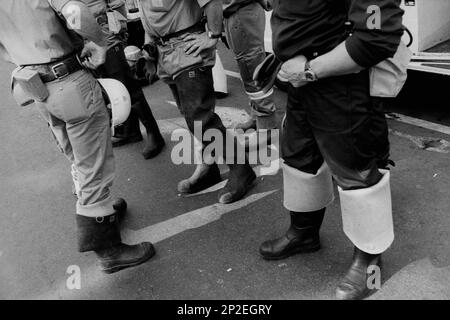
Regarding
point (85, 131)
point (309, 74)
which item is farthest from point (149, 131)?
point (309, 74)

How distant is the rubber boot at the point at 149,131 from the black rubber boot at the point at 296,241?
6.68 feet

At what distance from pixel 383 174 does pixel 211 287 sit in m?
1.21

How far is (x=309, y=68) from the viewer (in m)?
2.10

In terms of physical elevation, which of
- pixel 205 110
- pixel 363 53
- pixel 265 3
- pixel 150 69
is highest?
pixel 363 53

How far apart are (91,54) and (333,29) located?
4.80 ft

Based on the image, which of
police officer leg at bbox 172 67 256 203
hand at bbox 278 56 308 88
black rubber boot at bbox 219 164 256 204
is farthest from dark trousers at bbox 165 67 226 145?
hand at bbox 278 56 308 88

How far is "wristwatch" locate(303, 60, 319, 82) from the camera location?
2098 millimetres

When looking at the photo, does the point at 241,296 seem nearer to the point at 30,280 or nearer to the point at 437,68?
the point at 30,280

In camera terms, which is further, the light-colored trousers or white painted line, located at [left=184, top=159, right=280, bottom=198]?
white painted line, located at [left=184, top=159, right=280, bottom=198]

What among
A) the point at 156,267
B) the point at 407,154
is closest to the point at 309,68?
the point at 156,267

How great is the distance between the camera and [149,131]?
4570 millimetres

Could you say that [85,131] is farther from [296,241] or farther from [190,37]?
[296,241]

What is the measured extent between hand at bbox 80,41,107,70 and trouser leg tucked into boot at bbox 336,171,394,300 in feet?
5.31

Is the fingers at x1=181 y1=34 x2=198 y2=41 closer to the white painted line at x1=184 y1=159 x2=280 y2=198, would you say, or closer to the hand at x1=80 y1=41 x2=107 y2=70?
the hand at x1=80 y1=41 x2=107 y2=70
